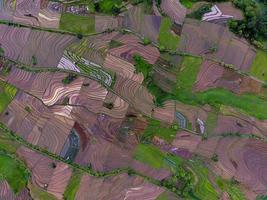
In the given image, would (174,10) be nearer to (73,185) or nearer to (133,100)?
(133,100)

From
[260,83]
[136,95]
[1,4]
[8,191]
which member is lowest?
[8,191]

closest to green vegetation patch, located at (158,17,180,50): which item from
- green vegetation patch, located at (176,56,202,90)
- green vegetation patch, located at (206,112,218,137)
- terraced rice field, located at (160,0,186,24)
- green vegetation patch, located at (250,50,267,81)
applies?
terraced rice field, located at (160,0,186,24)

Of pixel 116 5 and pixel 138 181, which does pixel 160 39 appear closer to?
pixel 116 5

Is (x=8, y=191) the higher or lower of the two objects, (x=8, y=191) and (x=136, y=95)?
the lower

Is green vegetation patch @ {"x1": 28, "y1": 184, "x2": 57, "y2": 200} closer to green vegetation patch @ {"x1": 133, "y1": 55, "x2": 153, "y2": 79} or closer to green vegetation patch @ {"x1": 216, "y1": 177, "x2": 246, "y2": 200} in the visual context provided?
green vegetation patch @ {"x1": 133, "y1": 55, "x2": 153, "y2": 79}

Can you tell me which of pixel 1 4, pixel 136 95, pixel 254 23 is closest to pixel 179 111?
pixel 136 95

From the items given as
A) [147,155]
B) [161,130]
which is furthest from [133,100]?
[147,155]

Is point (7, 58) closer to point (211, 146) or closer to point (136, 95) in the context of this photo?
point (136, 95)
